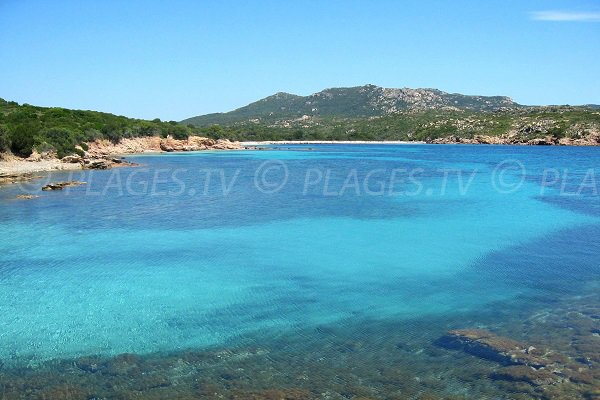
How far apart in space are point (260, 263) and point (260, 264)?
0.12 metres

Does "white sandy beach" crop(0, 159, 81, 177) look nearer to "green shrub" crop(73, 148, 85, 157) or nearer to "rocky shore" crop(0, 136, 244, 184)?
"rocky shore" crop(0, 136, 244, 184)

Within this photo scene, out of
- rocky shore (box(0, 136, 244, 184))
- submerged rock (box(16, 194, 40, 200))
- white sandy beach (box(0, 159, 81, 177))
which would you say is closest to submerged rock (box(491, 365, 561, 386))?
submerged rock (box(16, 194, 40, 200))

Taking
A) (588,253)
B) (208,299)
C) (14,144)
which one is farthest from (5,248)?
(14,144)

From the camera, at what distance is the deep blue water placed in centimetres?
1023

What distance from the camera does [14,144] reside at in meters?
43.3

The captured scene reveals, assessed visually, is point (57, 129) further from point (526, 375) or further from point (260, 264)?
point (526, 375)

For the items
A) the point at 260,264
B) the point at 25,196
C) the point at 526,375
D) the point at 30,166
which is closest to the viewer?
the point at 526,375

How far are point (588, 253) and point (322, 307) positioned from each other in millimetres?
9567

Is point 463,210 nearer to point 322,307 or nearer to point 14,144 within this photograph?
point 322,307

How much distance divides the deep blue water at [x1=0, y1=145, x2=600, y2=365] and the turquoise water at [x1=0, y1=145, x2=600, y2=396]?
0.05 m

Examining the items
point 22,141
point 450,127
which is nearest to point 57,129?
point 22,141

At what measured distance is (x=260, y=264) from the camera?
48.8 ft

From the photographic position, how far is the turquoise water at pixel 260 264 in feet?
33.3

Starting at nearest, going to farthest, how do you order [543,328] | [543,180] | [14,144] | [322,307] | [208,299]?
[543,328]
[322,307]
[208,299]
[543,180]
[14,144]
